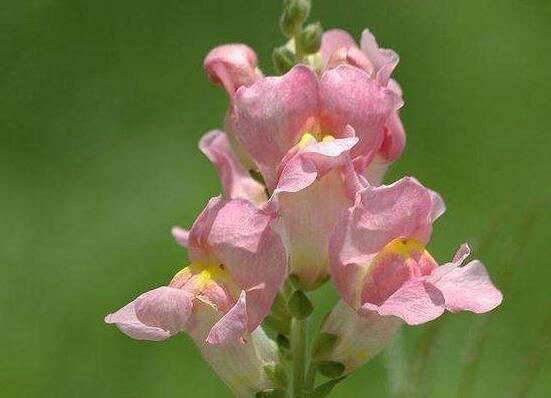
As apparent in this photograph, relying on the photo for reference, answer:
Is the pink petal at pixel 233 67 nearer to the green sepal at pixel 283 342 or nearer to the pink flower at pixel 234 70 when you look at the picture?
the pink flower at pixel 234 70

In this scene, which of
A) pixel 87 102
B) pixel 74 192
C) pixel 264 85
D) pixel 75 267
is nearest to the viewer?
pixel 264 85

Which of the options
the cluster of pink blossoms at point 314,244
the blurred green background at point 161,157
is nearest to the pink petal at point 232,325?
the cluster of pink blossoms at point 314,244

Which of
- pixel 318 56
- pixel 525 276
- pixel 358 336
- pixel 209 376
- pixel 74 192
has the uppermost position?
pixel 318 56

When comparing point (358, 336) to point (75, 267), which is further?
point (75, 267)

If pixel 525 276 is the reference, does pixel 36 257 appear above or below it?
above

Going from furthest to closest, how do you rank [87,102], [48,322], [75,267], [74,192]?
[87,102]
[74,192]
[75,267]
[48,322]

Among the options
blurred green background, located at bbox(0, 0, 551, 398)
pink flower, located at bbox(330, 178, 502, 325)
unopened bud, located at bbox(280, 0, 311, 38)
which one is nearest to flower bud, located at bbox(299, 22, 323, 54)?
unopened bud, located at bbox(280, 0, 311, 38)

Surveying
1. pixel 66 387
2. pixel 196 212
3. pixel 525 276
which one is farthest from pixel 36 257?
pixel 525 276

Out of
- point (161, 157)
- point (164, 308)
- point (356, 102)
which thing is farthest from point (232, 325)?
point (161, 157)

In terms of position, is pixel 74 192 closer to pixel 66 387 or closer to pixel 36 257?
pixel 36 257

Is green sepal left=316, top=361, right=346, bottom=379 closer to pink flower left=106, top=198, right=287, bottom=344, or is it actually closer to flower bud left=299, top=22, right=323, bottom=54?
pink flower left=106, top=198, right=287, bottom=344
